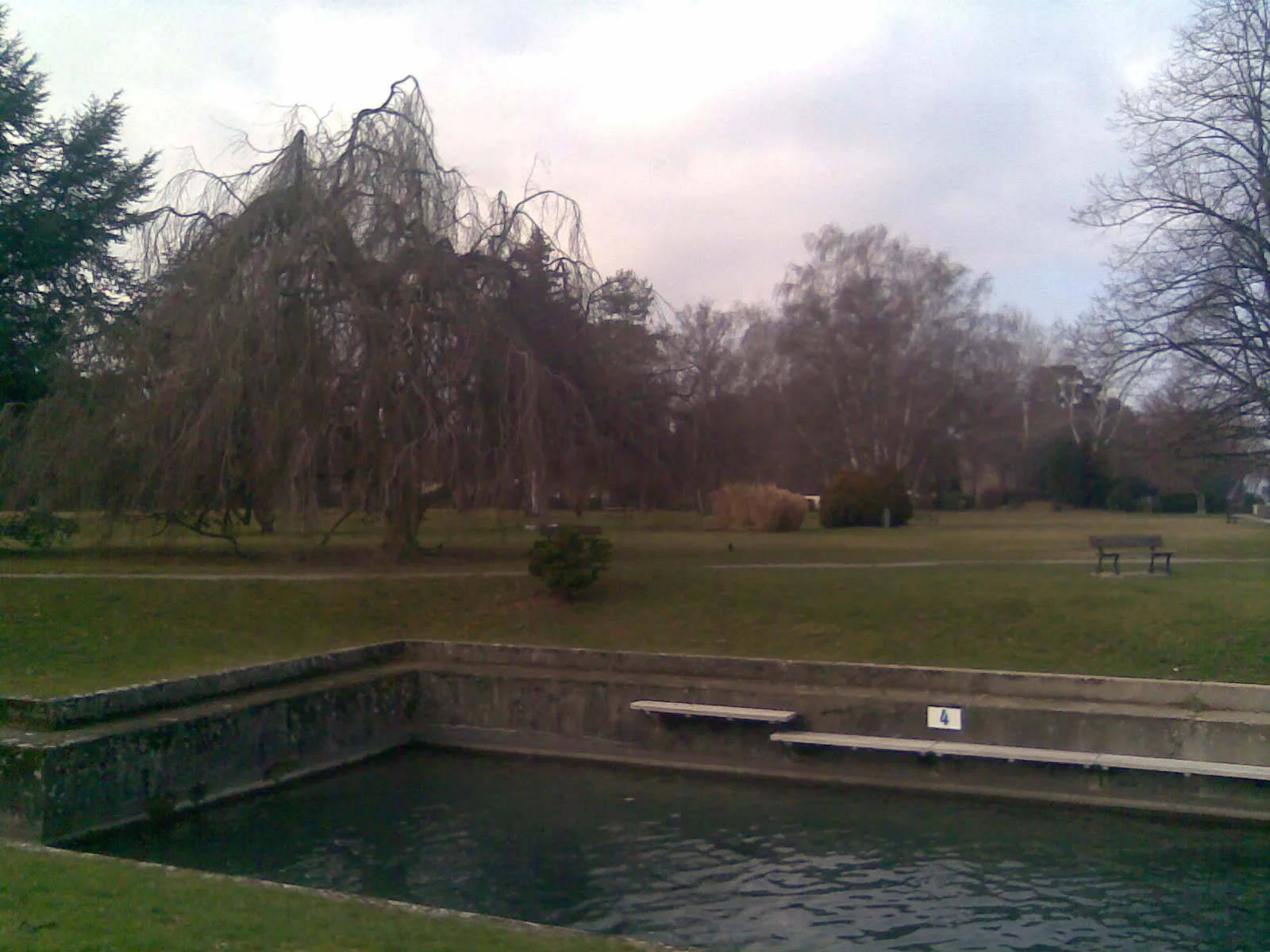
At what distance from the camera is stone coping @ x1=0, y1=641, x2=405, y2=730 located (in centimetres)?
1084

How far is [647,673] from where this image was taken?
14.8 m

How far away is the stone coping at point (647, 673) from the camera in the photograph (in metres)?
11.3

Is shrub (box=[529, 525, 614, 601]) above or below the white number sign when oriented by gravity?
above

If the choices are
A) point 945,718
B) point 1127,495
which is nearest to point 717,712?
point 945,718

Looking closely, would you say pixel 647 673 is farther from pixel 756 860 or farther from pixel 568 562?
pixel 756 860

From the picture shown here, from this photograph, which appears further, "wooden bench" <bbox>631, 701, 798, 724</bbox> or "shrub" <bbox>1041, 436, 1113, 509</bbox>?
"shrub" <bbox>1041, 436, 1113, 509</bbox>

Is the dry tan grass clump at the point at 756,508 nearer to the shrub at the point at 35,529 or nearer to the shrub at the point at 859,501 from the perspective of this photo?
the shrub at the point at 859,501

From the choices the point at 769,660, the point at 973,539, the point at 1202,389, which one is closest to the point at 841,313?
the point at 973,539

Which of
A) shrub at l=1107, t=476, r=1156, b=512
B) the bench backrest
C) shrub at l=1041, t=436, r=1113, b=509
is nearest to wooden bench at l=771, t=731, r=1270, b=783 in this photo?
the bench backrest

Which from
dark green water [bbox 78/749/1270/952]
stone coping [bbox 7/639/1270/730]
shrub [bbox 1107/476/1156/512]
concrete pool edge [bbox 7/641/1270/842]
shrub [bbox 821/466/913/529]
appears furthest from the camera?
shrub [bbox 1107/476/1156/512]

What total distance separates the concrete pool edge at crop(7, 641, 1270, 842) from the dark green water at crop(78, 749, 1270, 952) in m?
0.33

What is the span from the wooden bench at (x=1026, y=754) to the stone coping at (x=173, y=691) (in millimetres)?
5999

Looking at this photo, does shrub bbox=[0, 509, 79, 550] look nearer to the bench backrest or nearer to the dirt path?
the dirt path

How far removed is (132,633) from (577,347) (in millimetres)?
9497
